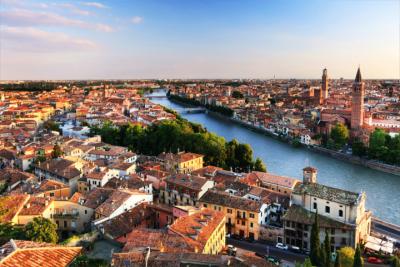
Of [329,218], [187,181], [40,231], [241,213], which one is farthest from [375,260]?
[40,231]

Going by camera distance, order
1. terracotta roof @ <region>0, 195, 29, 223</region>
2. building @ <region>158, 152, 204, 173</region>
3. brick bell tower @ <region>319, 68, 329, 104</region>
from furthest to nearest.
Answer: brick bell tower @ <region>319, 68, 329, 104</region>, building @ <region>158, 152, 204, 173</region>, terracotta roof @ <region>0, 195, 29, 223</region>

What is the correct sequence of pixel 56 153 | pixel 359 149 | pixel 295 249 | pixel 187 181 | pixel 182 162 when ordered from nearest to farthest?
pixel 295 249
pixel 187 181
pixel 56 153
pixel 182 162
pixel 359 149

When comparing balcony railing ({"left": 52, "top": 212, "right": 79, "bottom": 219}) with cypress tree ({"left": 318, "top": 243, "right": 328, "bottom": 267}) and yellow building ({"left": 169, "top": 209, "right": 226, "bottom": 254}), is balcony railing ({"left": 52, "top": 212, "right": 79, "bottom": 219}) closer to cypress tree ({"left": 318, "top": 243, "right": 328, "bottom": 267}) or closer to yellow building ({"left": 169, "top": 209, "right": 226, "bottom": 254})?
yellow building ({"left": 169, "top": 209, "right": 226, "bottom": 254})

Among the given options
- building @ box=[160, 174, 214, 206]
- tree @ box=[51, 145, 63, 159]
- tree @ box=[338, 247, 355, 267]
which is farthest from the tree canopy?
tree @ box=[338, 247, 355, 267]

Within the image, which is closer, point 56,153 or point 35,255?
point 35,255

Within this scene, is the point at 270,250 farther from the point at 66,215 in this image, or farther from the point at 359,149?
the point at 359,149

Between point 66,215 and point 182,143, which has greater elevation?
point 182,143

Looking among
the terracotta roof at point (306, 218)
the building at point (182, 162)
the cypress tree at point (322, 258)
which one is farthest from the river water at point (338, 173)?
the cypress tree at point (322, 258)
